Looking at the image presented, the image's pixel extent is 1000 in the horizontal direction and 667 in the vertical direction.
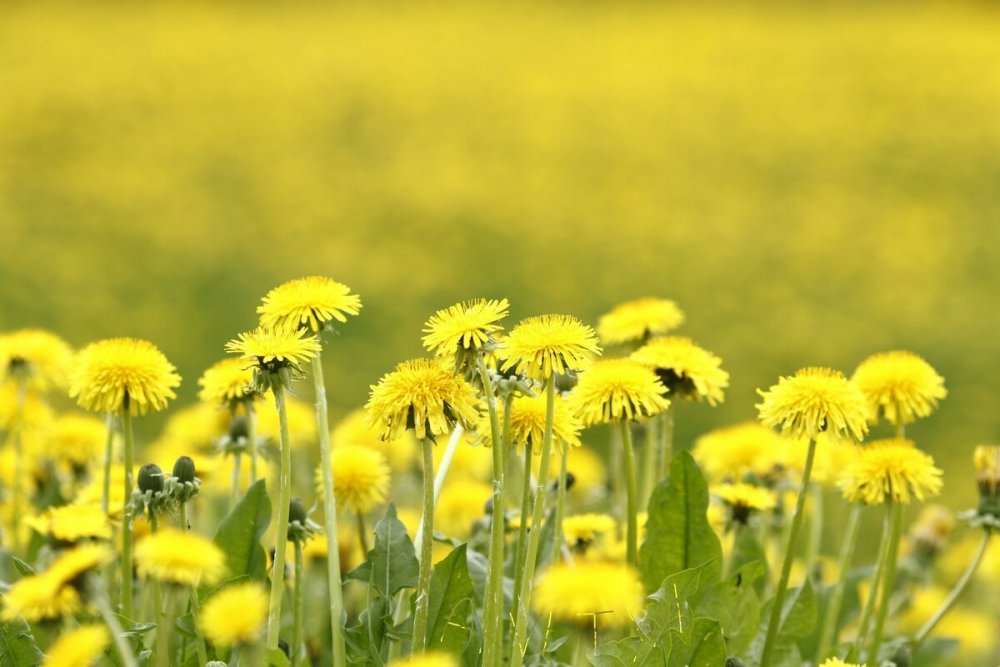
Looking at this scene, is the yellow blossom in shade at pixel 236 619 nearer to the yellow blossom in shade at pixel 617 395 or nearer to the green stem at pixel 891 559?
the yellow blossom in shade at pixel 617 395

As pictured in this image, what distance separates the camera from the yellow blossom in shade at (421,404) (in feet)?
A: 4.91

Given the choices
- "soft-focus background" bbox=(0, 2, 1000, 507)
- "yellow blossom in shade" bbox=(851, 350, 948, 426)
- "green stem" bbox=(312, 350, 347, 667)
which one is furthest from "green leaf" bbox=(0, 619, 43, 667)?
"soft-focus background" bbox=(0, 2, 1000, 507)

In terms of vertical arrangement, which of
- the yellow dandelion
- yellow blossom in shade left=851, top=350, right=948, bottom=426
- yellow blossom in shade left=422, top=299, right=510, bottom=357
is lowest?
yellow blossom in shade left=422, top=299, right=510, bottom=357

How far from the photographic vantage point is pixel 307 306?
5.37 feet

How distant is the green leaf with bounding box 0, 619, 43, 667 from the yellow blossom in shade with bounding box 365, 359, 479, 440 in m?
0.59

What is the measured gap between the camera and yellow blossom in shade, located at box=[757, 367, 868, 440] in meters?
1.68

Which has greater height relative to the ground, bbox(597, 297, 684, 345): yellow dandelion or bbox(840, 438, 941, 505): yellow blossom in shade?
bbox(597, 297, 684, 345): yellow dandelion

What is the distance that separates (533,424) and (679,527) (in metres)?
0.34

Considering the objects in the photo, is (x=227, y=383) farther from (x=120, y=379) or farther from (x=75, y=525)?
(x=75, y=525)

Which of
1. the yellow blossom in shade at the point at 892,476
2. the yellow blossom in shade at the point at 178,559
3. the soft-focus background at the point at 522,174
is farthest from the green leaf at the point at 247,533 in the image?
the soft-focus background at the point at 522,174

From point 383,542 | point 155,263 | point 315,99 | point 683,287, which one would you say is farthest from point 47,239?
point 383,542

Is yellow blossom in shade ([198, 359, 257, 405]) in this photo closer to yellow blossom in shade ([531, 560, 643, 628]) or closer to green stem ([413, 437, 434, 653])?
green stem ([413, 437, 434, 653])

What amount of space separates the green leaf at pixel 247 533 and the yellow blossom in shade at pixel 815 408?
29.1 inches

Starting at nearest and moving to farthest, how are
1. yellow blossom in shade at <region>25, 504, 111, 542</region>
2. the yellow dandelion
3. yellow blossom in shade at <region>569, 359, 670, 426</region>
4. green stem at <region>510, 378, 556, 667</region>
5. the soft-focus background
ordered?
1. green stem at <region>510, 378, 556, 667</region>
2. yellow blossom in shade at <region>25, 504, 111, 542</region>
3. yellow blossom in shade at <region>569, 359, 670, 426</region>
4. the yellow dandelion
5. the soft-focus background
